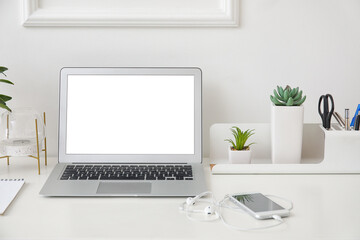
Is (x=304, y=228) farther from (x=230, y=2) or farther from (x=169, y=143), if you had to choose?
(x=230, y=2)

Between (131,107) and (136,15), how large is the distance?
282 mm

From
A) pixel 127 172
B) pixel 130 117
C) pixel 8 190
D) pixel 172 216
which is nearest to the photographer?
pixel 172 216

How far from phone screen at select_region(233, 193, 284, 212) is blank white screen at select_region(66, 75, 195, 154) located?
1.06 feet

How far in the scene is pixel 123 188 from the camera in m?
1.10

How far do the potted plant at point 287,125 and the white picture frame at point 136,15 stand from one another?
0.93 feet

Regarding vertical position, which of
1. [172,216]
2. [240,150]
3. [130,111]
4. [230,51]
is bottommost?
[172,216]

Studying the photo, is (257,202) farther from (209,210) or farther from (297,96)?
(297,96)

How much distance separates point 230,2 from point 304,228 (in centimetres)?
73

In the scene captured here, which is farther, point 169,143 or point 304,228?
point 169,143

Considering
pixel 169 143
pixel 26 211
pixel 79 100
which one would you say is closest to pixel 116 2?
pixel 79 100

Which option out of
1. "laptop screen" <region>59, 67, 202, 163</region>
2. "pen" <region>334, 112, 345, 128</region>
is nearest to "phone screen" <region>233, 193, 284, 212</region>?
"laptop screen" <region>59, 67, 202, 163</region>

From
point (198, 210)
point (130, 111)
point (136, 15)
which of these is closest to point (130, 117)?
point (130, 111)

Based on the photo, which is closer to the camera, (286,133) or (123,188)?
(123,188)

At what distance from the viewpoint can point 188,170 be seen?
4.03 feet
